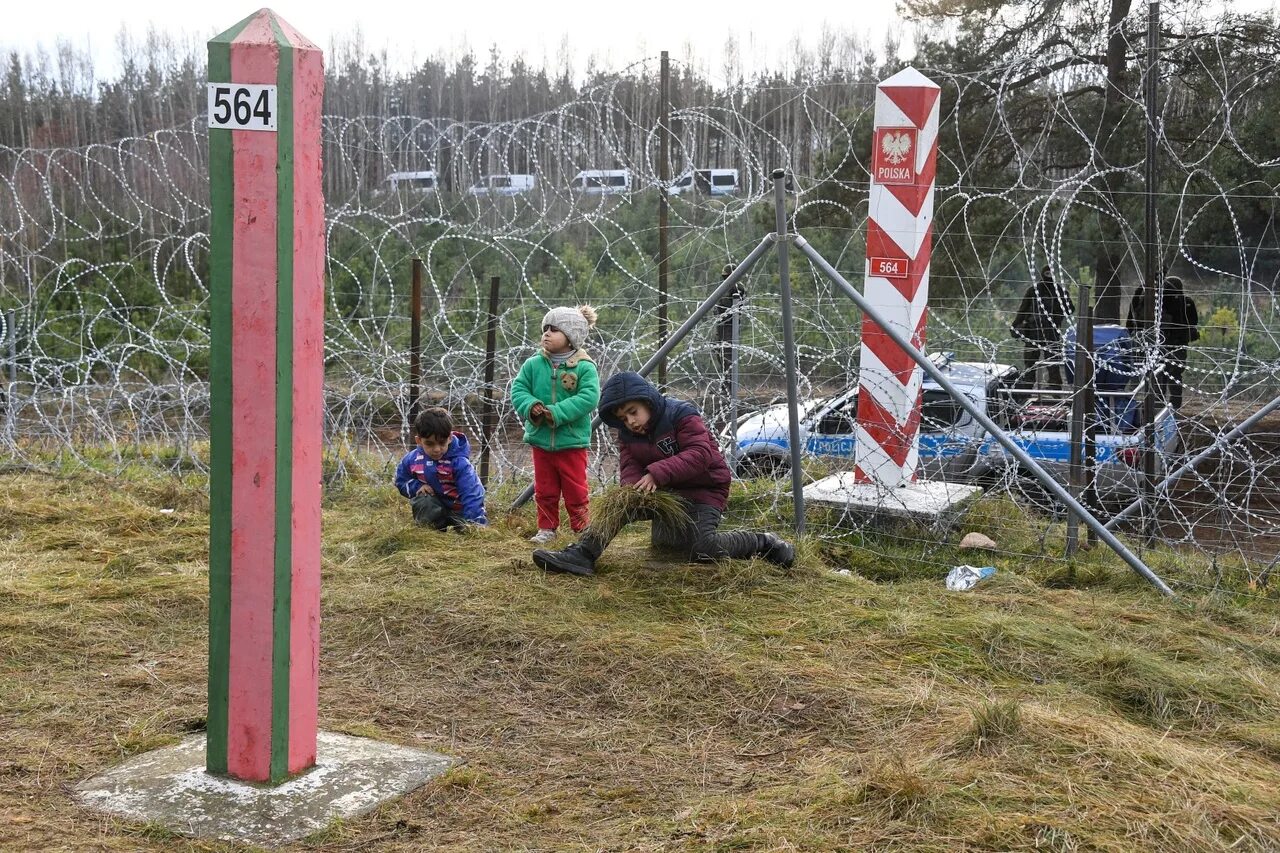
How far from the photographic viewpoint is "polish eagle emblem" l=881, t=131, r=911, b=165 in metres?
7.31

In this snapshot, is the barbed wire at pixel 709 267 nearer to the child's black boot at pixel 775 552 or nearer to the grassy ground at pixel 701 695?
the child's black boot at pixel 775 552

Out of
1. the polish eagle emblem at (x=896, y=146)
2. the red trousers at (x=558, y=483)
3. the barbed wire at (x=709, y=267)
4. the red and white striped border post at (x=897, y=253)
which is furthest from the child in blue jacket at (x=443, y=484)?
the polish eagle emblem at (x=896, y=146)

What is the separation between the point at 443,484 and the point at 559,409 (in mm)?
825

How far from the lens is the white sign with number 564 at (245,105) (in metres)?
3.26

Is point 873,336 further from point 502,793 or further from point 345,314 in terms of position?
point 345,314

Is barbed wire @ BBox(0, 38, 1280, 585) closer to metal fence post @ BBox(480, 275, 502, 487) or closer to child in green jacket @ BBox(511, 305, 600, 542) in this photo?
metal fence post @ BBox(480, 275, 502, 487)

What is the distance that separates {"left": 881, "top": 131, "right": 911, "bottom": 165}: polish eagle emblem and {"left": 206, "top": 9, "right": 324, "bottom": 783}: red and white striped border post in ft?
15.1

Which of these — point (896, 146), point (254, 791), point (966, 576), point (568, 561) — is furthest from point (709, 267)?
point (254, 791)

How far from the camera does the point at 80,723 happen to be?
13.5ft

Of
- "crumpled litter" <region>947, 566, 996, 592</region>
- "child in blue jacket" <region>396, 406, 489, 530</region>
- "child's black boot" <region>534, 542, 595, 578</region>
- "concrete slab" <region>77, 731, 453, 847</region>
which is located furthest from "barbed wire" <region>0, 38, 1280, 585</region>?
"concrete slab" <region>77, 731, 453, 847</region>

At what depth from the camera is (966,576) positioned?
625cm

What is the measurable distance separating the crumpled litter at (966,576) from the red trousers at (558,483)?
193cm

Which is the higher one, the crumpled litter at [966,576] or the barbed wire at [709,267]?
the barbed wire at [709,267]

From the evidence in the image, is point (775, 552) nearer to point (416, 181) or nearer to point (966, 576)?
point (966, 576)
